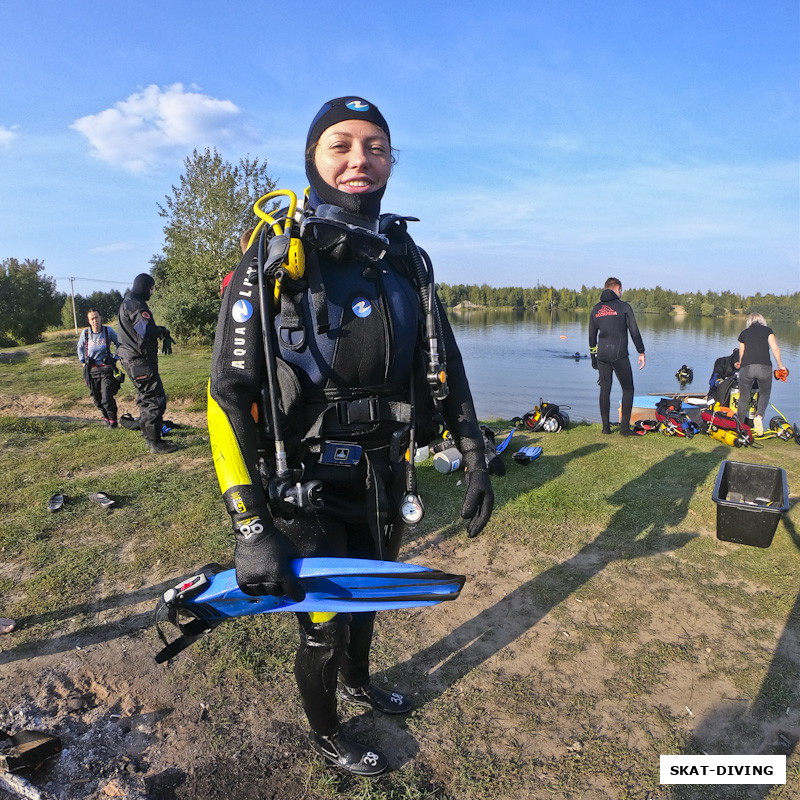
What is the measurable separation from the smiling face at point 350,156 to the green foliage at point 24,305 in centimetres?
3572

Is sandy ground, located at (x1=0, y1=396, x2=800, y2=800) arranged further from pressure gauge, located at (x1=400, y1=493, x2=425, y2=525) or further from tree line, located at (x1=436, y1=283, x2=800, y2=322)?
tree line, located at (x1=436, y1=283, x2=800, y2=322)

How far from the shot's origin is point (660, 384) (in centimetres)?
2322

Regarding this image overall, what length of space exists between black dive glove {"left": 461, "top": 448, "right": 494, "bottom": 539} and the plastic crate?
2980 mm

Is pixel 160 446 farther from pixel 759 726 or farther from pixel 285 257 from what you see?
pixel 759 726

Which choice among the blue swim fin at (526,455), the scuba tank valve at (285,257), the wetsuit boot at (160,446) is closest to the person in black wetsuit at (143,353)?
the wetsuit boot at (160,446)

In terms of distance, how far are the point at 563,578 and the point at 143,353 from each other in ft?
21.0

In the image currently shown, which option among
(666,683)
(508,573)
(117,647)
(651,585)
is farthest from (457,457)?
(117,647)

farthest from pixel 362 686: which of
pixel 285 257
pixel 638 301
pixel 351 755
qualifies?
pixel 638 301

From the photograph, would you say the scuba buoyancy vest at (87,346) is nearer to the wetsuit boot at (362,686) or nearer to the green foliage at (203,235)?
the wetsuit boot at (362,686)

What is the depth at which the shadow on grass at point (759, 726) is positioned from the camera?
7.65ft

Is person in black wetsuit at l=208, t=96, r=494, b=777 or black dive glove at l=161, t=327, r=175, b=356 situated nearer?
person in black wetsuit at l=208, t=96, r=494, b=777

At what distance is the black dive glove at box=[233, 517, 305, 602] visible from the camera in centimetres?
177

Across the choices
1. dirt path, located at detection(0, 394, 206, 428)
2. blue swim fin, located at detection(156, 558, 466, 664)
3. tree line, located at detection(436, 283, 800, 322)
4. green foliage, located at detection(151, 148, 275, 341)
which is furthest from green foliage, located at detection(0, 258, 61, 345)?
tree line, located at detection(436, 283, 800, 322)

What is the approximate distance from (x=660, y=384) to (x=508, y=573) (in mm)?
21955
